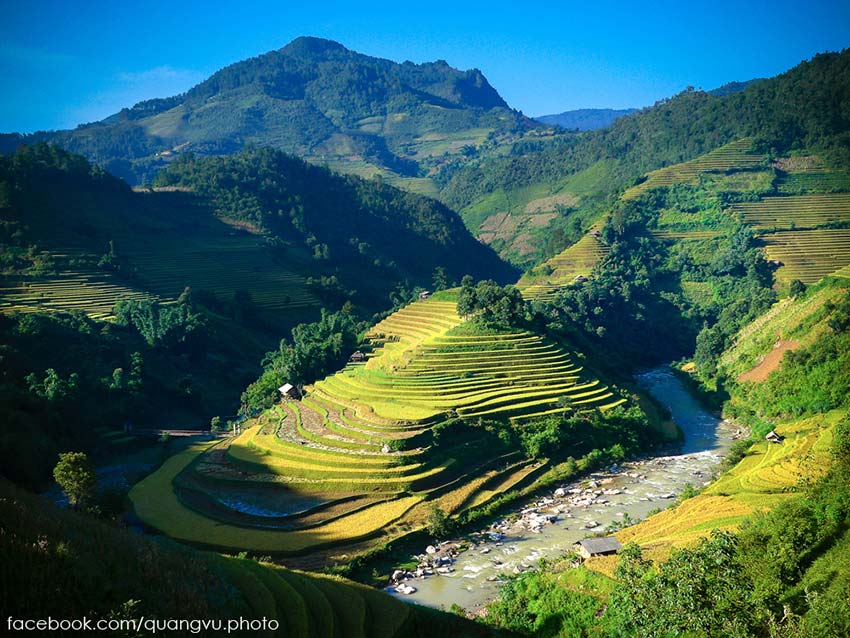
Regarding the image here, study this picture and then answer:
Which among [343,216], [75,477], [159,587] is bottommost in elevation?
[159,587]

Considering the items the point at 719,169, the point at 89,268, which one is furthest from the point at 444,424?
the point at 719,169

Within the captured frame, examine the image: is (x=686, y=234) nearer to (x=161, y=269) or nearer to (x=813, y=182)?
(x=813, y=182)

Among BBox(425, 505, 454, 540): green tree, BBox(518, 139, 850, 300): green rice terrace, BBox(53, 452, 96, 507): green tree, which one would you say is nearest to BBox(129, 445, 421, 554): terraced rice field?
BBox(425, 505, 454, 540): green tree

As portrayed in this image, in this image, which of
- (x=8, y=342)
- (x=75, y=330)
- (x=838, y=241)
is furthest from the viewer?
(x=838, y=241)

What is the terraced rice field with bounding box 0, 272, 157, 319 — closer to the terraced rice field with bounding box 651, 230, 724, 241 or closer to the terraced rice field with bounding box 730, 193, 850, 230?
the terraced rice field with bounding box 651, 230, 724, 241

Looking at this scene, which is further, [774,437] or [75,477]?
[774,437]

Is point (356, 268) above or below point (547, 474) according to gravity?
above

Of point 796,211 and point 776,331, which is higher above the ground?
point 796,211

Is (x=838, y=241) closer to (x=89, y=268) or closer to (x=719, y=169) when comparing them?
(x=719, y=169)

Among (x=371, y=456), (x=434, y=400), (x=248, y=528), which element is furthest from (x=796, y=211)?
(x=248, y=528)
